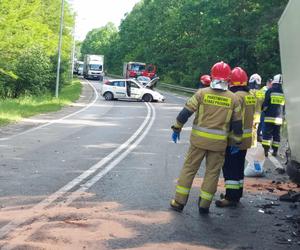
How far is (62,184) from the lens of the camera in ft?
25.8

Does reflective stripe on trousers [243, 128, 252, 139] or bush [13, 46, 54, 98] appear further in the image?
bush [13, 46, 54, 98]

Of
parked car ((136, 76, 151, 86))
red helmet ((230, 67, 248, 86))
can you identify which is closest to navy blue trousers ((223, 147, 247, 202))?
red helmet ((230, 67, 248, 86))

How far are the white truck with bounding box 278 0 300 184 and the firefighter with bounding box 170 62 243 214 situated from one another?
818mm

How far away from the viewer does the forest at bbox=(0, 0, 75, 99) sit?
25.8 m

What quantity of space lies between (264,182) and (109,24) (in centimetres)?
16257

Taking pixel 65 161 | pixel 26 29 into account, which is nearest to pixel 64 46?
pixel 26 29

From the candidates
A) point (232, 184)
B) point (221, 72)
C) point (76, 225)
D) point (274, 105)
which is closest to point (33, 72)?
point (274, 105)

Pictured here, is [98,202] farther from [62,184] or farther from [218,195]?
[218,195]

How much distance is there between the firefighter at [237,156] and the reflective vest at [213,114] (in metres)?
0.27

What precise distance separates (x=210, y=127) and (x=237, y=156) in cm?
91

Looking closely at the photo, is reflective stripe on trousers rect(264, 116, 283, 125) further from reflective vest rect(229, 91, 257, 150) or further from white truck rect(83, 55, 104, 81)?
white truck rect(83, 55, 104, 81)

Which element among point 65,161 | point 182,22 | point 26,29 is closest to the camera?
point 65,161

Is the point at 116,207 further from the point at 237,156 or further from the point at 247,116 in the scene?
the point at 247,116

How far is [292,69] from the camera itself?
5477 mm
